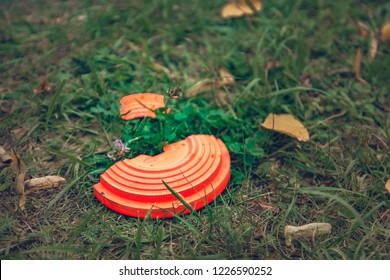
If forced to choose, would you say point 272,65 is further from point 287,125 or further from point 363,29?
point 363,29

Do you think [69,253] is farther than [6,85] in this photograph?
No

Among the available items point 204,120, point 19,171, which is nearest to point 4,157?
point 19,171

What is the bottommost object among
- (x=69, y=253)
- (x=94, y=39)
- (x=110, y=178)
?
(x=69, y=253)

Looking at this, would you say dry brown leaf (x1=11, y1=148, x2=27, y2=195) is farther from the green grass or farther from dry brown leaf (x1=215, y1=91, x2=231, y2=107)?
dry brown leaf (x1=215, y1=91, x2=231, y2=107)

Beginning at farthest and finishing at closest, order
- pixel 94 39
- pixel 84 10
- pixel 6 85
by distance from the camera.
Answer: pixel 84 10
pixel 94 39
pixel 6 85

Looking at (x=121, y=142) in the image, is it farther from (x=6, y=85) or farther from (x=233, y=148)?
(x=6, y=85)

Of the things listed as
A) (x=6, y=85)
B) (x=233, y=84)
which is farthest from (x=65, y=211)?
(x=233, y=84)

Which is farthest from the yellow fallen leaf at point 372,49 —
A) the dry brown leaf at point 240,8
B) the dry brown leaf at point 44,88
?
the dry brown leaf at point 44,88
